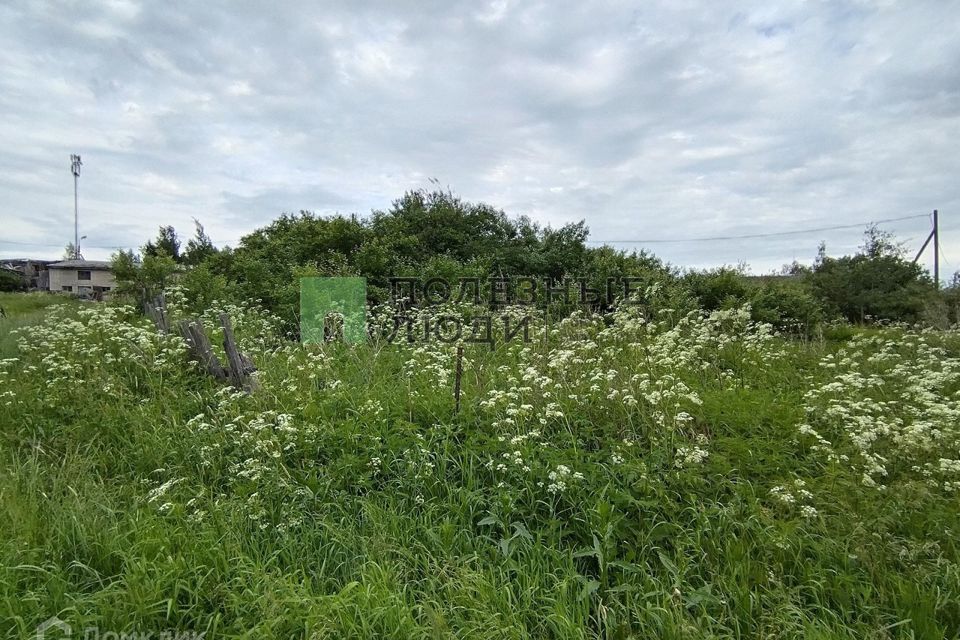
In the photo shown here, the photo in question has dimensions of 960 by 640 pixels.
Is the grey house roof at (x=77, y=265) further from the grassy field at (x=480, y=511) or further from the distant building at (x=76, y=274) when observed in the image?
the grassy field at (x=480, y=511)

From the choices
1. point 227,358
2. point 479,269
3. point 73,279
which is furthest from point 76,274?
point 227,358

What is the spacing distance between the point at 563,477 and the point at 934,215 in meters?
23.9

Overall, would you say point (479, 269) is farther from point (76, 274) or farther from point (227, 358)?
point (76, 274)

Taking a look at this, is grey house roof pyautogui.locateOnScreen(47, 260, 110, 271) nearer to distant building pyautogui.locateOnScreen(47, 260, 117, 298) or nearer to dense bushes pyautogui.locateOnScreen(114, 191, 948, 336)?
distant building pyautogui.locateOnScreen(47, 260, 117, 298)

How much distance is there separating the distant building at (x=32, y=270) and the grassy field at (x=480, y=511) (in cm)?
5144

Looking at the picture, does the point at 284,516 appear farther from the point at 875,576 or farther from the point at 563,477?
the point at 875,576

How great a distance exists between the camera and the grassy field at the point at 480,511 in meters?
2.24

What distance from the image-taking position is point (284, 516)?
2928mm

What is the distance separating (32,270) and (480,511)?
6497 cm

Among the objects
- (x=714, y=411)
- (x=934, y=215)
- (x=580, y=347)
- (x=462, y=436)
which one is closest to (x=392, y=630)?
(x=462, y=436)

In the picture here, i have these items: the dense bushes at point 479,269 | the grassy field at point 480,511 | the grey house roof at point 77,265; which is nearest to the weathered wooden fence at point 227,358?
the grassy field at point 480,511

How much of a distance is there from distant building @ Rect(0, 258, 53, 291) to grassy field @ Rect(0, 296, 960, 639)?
2025 inches

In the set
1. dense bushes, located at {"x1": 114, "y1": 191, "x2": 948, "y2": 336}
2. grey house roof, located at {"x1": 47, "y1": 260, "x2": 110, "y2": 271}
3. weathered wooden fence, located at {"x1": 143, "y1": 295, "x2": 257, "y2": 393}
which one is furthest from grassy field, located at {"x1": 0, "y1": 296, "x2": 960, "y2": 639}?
grey house roof, located at {"x1": 47, "y1": 260, "x2": 110, "y2": 271}

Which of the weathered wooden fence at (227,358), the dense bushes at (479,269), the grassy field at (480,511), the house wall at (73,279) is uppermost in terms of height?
the house wall at (73,279)
